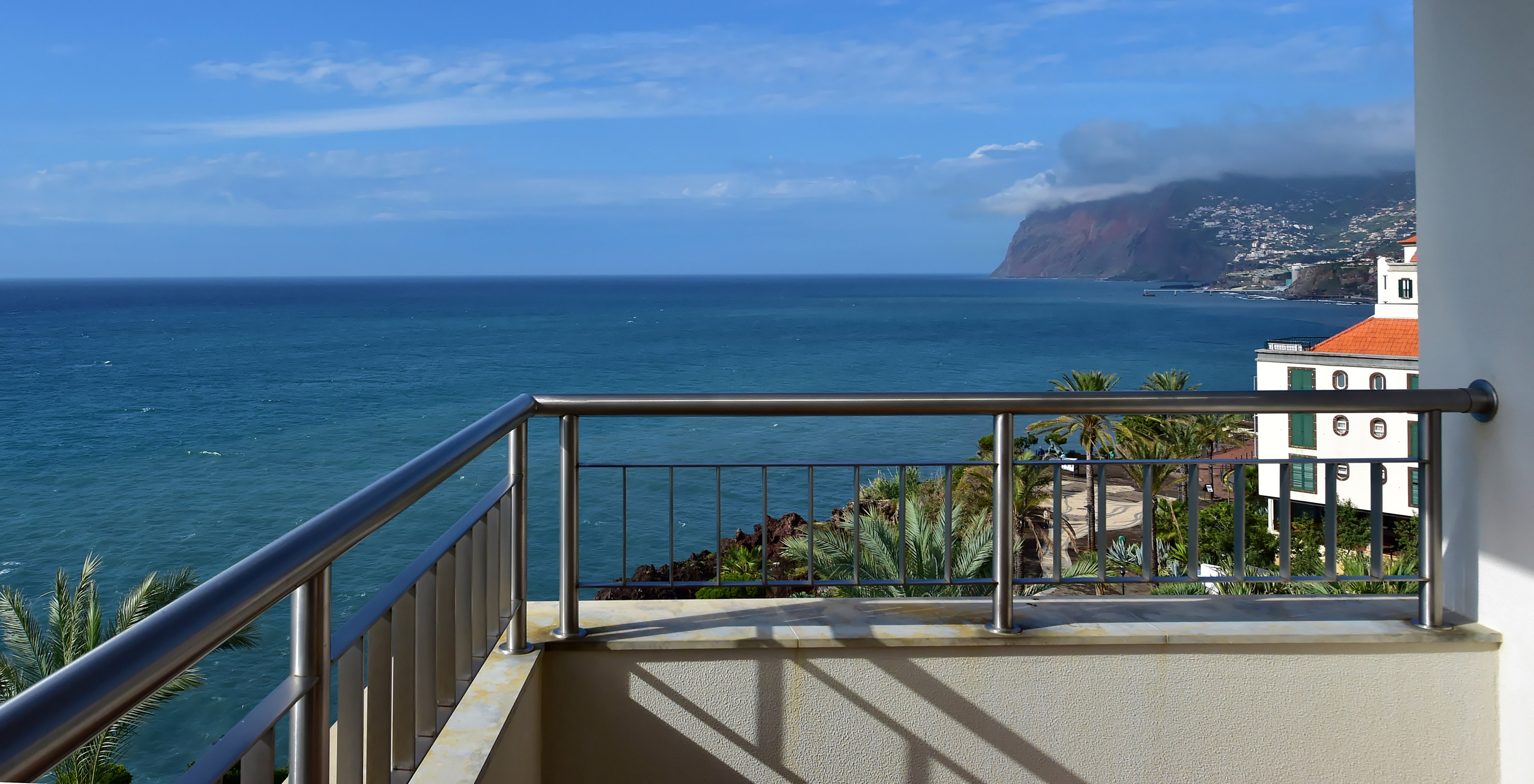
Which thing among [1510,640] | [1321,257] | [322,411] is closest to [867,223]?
[1321,257]

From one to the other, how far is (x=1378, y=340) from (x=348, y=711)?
4303cm

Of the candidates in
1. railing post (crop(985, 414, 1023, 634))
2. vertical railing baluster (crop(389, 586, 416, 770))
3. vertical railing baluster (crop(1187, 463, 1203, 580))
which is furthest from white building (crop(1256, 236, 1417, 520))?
vertical railing baluster (crop(389, 586, 416, 770))

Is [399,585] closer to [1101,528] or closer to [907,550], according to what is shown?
[1101,528]

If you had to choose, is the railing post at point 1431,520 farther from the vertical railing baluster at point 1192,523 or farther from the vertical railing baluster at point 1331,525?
the vertical railing baluster at point 1192,523

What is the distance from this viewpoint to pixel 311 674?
3.76 ft

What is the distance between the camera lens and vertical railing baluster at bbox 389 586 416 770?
1.60 m

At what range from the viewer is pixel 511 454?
7.48ft

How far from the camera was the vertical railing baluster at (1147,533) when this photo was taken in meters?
2.72

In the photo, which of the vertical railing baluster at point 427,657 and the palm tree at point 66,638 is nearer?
the vertical railing baluster at point 427,657

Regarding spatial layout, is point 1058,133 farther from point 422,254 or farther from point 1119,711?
point 1119,711

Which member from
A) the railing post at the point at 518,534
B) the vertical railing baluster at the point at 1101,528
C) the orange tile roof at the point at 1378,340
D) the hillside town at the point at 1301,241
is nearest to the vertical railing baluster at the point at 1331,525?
the vertical railing baluster at the point at 1101,528

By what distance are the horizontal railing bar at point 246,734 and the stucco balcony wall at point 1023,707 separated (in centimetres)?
145

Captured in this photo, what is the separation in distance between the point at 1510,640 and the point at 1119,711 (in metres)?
1.04

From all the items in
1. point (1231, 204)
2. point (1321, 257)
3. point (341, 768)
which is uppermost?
point (1231, 204)
